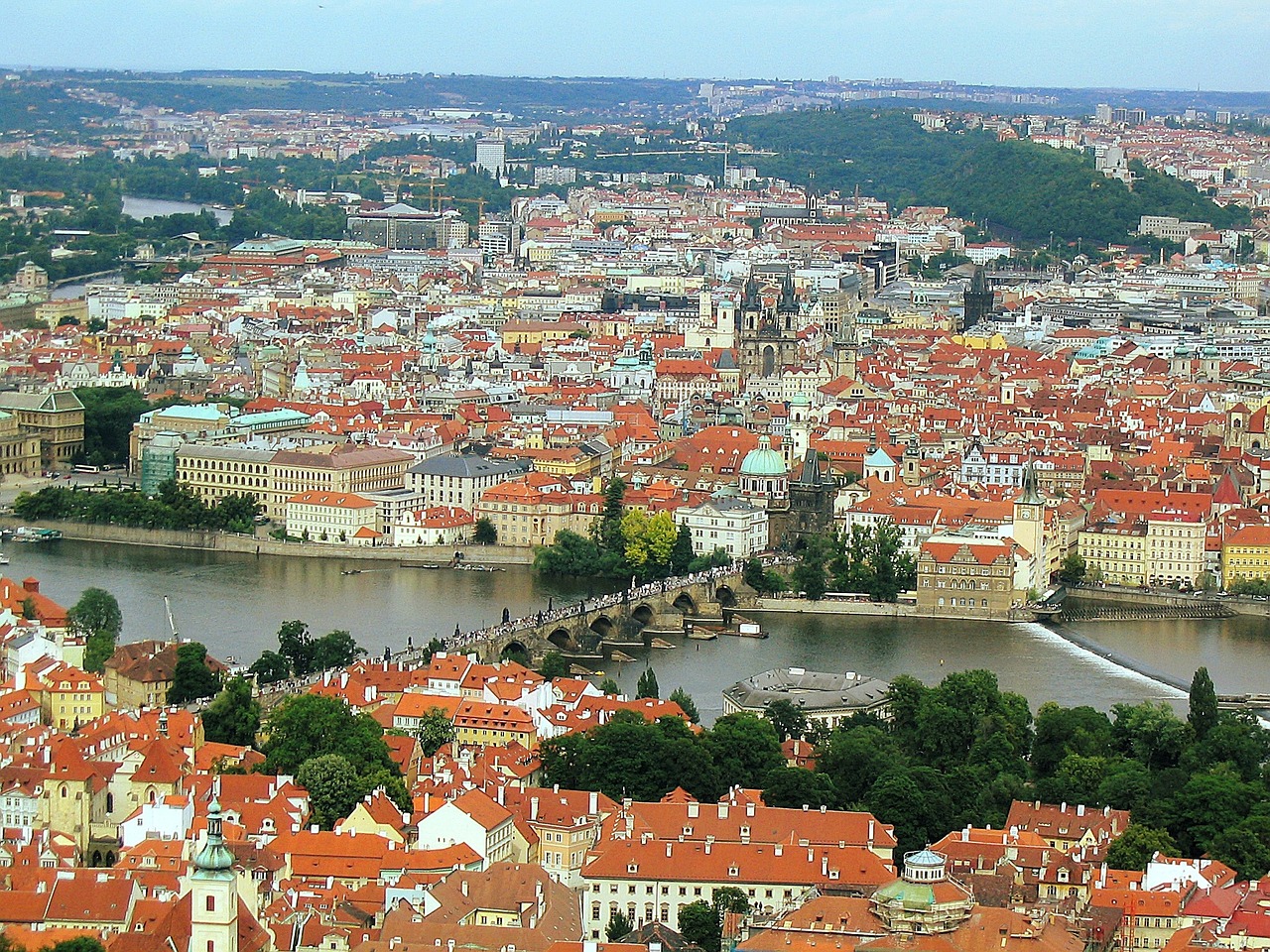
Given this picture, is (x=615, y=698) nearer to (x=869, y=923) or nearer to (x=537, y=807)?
(x=537, y=807)

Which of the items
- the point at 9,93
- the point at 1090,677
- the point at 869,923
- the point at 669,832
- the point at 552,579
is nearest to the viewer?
the point at 869,923

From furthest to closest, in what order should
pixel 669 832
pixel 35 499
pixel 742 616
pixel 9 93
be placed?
pixel 9 93 → pixel 35 499 → pixel 742 616 → pixel 669 832

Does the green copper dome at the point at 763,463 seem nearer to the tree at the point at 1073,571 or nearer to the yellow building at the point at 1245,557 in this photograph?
the tree at the point at 1073,571

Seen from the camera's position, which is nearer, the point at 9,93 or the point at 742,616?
the point at 742,616

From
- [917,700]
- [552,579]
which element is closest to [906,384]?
[552,579]

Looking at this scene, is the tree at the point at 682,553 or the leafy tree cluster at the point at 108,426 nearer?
the tree at the point at 682,553

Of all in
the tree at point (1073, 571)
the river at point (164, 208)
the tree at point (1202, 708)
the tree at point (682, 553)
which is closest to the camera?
the tree at point (1202, 708)

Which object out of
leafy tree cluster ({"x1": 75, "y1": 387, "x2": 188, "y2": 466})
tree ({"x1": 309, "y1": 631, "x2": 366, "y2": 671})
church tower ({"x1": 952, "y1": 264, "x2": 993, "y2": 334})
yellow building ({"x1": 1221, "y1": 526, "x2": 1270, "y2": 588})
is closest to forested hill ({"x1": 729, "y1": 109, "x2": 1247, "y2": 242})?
church tower ({"x1": 952, "y1": 264, "x2": 993, "y2": 334})

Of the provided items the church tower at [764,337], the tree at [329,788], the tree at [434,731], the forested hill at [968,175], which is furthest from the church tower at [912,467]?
the forested hill at [968,175]

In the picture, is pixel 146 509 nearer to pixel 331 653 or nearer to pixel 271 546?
pixel 271 546
